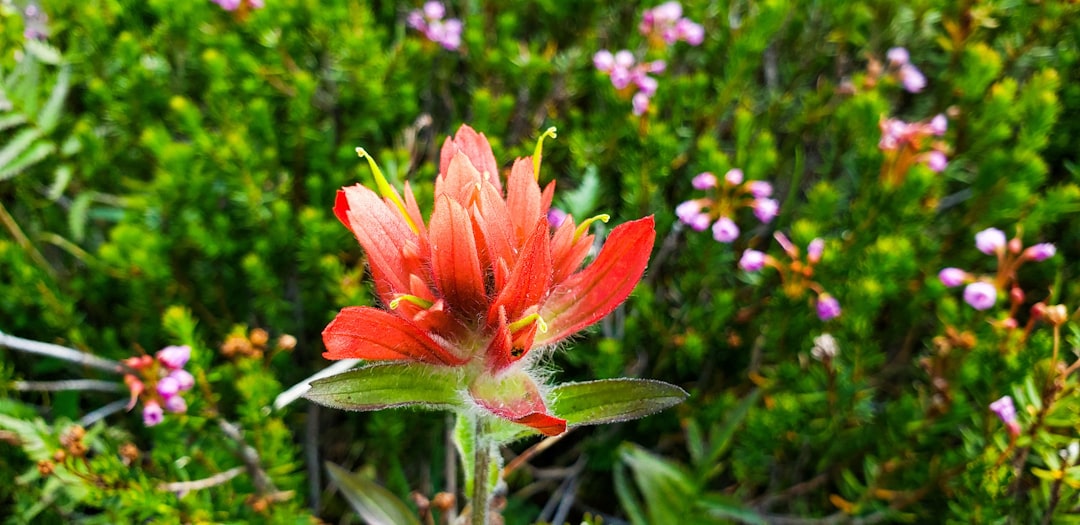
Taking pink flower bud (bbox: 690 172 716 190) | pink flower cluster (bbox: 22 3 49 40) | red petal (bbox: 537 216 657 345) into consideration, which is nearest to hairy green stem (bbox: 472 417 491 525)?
red petal (bbox: 537 216 657 345)

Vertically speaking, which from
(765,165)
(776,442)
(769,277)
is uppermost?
(765,165)

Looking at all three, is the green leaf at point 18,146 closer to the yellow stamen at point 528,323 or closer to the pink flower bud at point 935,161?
the yellow stamen at point 528,323

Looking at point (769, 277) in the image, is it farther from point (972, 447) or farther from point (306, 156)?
point (306, 156)

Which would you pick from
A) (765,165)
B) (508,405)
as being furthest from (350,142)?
(508,405)

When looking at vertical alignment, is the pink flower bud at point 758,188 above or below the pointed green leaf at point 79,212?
below

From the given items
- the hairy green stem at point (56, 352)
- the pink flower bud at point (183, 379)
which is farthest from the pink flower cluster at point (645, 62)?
the hairy green stem at point (56, 352)

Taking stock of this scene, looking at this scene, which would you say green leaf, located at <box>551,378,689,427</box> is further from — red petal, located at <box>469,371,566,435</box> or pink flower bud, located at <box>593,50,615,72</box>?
pink flower bud, located at <box>593,50,615,72</box>
